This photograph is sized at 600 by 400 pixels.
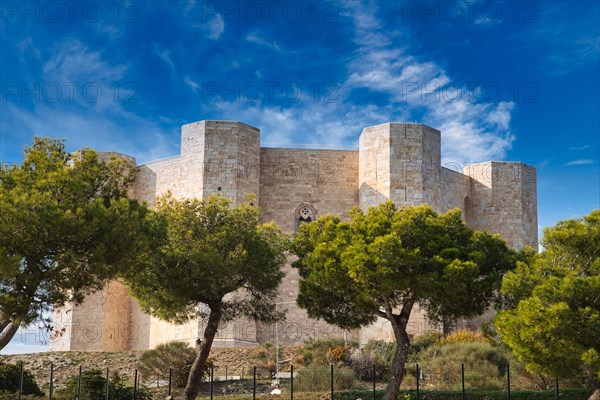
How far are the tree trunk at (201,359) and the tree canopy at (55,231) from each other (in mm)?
2999

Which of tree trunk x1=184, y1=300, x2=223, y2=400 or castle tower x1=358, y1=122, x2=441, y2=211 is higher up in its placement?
castle tower x1=358, y1=122, x2=441, y2=211

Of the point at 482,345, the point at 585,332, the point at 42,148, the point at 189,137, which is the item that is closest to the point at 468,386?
the point at 482,345

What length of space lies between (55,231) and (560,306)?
28.1 feet

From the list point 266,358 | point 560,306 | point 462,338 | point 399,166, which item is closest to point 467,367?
point 462,338

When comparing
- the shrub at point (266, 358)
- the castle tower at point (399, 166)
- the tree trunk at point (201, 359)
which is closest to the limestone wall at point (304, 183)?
the castle tower at point (399, 166)

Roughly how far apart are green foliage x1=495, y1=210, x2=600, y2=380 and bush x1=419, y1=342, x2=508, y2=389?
4402 millimetres

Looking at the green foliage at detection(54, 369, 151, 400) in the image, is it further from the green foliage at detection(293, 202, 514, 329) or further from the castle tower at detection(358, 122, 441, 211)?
the castle tower at detection(358, 122, 441, 211)

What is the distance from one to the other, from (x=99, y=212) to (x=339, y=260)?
502 cm

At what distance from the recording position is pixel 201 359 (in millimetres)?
17094

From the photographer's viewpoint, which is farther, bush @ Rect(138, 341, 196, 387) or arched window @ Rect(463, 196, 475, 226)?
arched window @ Rect(463, 196, 475, 226)

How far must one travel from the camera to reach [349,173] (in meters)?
29.3

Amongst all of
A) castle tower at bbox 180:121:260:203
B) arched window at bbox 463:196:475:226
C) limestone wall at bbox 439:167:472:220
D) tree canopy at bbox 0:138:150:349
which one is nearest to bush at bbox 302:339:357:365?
castle tower at bbox 180:121:260:203

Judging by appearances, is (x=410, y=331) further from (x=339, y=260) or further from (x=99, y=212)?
(x=99, y=212)

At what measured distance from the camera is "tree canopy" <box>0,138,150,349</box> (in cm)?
1355
